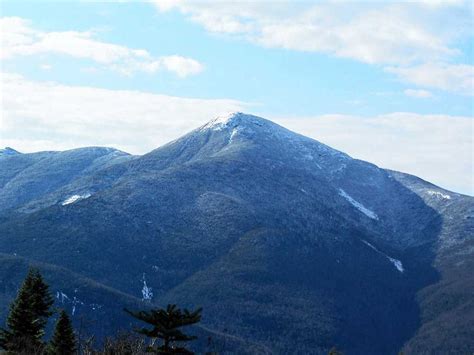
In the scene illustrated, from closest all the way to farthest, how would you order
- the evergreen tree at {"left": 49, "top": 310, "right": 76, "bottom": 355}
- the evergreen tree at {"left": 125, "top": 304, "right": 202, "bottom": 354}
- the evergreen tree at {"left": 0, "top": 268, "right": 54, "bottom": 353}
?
1. the evergreen tree at {"left": 125, "top": 304, "right": 202, "bottom": 354}
2. the evergreen tree at {"left": 0, "top": 268, "right": 54, "bottom": 353}
3. the evergreen tree at {"left": 49, "top": 310, "right": 76, "bottom": 355}

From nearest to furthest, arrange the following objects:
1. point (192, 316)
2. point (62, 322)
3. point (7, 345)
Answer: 1. point (192, 316)
2. point (7, 345)
3. point (62, 322)

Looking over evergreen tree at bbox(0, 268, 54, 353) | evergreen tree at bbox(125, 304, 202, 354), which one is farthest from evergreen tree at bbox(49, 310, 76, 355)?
Answer: evergreen tree at bbox(125, 304, 202, 354)

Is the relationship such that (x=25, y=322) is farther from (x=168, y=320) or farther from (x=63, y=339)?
(x=168, y=320)

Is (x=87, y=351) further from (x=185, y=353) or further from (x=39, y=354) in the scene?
(x=185, y=353)

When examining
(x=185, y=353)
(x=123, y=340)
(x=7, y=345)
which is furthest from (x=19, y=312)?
(x=185, y=353)

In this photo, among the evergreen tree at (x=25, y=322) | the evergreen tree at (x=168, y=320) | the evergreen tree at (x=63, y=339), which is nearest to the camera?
the evergreen tree at (x=168, y=320)

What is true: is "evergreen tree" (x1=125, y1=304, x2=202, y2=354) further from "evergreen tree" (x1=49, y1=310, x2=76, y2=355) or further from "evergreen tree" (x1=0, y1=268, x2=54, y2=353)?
"evergreen tree" (x1=49, y1=310, x2=76, y2=355)

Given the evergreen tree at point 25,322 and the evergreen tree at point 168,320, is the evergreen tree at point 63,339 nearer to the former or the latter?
the evergreen tree at point 25,322

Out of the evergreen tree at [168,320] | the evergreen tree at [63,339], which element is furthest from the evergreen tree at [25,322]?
the evergreen tree at [168,320]
